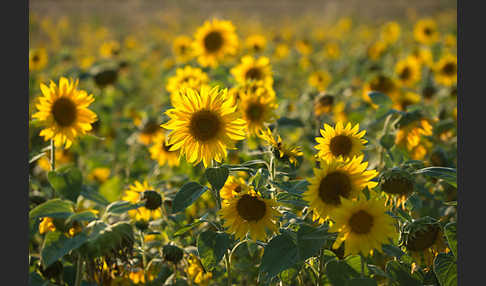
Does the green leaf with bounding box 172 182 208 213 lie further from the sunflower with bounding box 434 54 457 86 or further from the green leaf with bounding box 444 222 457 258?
the sunflower with bounding box 434 54 457 86

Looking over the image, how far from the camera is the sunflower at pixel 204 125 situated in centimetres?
129

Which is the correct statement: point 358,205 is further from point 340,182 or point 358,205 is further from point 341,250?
point 341,250

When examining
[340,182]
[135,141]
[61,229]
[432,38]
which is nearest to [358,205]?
[340,182]

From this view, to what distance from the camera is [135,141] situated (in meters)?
2.74

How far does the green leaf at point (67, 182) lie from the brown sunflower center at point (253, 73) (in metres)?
1.20

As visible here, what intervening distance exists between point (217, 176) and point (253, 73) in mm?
1201

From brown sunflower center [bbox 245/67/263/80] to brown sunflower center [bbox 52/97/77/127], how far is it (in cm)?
102

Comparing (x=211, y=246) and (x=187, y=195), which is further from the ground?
(x=187, y=195)

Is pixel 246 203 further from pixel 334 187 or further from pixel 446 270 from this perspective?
pixel 446 270

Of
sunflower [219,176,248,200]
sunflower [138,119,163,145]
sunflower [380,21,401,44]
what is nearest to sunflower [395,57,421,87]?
sunflower [380,21,401,44]

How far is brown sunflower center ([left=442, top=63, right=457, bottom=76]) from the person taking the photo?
3.34m

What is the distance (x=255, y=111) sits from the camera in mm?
1715

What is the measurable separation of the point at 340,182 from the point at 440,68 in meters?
2.65

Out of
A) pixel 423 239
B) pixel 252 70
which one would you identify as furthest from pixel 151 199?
pixel 252 70
